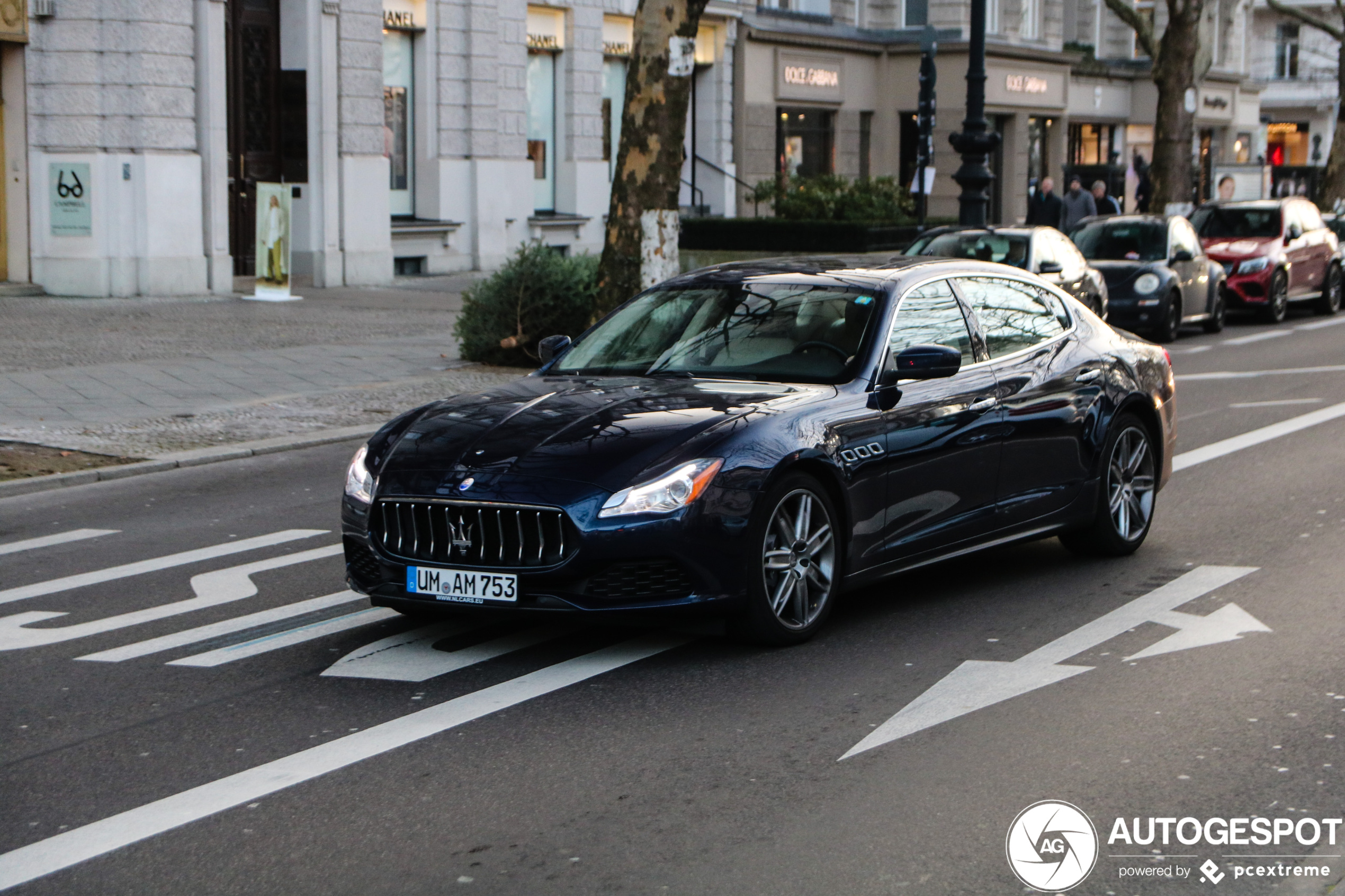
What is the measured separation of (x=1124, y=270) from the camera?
2219 centimetres

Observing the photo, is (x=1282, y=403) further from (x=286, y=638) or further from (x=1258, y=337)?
(x=286, y=638)

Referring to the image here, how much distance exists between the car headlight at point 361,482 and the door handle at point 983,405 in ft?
8.25

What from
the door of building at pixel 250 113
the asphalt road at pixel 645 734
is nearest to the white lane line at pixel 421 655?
the asphalt road at pixel 645 734

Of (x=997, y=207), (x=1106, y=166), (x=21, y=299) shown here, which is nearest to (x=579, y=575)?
(x=21, y=299)

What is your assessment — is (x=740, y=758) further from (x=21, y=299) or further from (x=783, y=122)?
(x=783, y=122)

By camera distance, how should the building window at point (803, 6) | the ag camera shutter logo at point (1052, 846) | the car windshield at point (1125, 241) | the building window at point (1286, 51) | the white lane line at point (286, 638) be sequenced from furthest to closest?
1. the building window at point (1286, 51)
2. the building window at point (803, 6)
3. the car windshield at point (1125, 241)
4. the white lane line at point (286, 638)
5. the ag camera shutter logo at point (1052, 846)

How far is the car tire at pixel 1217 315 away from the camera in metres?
23.5

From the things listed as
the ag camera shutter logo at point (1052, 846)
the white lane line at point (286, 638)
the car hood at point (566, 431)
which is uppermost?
the car hood at point (566, 431)

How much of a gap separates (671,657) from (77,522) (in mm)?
4727

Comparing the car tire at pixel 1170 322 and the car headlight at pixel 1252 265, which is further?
the car headlight at pixel 1252 265

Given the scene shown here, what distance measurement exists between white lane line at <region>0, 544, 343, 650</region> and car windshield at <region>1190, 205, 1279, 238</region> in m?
19.5

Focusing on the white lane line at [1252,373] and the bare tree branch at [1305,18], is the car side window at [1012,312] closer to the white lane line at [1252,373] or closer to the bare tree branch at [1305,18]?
the white lane line at [1252,373]

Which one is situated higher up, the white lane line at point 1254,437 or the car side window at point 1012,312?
the car side window at point 1012,312

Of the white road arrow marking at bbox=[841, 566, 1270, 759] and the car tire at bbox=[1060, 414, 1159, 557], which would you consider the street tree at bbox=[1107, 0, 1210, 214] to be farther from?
the white road arrow marking at bbox=[841, 566, 1270, 759]
